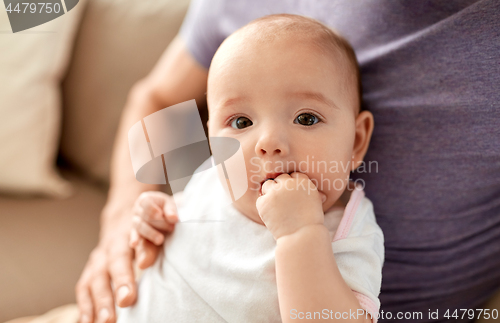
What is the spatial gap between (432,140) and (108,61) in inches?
36.9

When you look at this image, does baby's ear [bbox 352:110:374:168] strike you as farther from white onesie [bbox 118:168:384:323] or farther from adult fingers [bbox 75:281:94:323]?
adult fingers [bbox 75:281:94:323]

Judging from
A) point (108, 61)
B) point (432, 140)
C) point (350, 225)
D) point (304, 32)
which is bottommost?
point (350, 225)

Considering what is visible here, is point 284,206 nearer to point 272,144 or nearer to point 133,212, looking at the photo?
point 272,144

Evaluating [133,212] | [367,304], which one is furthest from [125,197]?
[367,304]


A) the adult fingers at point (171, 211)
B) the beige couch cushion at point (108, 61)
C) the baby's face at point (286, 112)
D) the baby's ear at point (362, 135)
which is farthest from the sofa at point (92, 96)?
the baby's ear at point (362, 135)

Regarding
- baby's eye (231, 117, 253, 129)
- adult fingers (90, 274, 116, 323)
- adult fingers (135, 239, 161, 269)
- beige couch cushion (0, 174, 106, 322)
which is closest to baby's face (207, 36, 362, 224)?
baby's eye (231, 117, 253, 129)

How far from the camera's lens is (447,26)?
2.04 ft

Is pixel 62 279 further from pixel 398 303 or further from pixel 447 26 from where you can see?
pixel 447 26

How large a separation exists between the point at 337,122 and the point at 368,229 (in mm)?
191

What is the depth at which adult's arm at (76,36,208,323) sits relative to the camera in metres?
0.70

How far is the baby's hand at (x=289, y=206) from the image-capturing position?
533mm

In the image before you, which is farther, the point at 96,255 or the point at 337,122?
the point at 96,255

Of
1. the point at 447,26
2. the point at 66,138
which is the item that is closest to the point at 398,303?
the point at 447,26

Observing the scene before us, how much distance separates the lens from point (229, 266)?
2.03 ft
